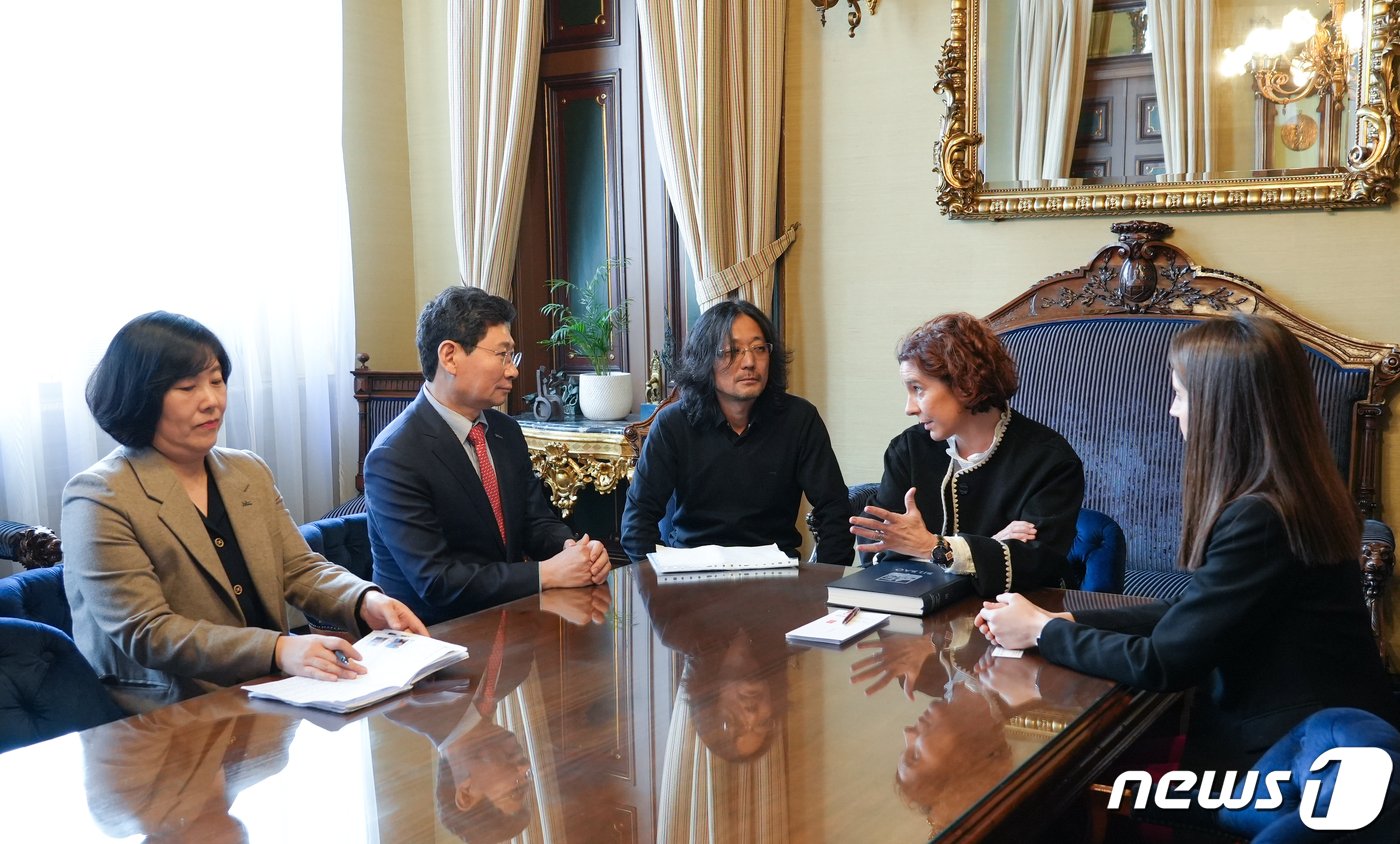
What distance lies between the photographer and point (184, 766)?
1474 millimetres

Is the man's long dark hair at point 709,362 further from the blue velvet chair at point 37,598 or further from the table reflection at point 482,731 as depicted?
the blue velvet chair at point 37,598

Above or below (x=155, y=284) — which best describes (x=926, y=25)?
above

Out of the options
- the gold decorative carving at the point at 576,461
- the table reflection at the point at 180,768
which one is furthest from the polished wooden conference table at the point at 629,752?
the gold decorative carving at the point at 576,461

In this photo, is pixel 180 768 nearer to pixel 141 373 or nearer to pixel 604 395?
pixel 141 373

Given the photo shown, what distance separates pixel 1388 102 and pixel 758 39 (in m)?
2.05

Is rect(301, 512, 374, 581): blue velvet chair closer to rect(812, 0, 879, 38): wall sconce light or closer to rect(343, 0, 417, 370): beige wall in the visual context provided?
rect(343, 0, 417, 370): beige wall

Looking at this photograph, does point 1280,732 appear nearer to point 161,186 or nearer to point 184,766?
point 184,766

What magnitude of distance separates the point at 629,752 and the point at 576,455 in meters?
2.98

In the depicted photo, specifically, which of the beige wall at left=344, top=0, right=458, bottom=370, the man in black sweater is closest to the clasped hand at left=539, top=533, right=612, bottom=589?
the man in black sweater

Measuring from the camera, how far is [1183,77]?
371 cm

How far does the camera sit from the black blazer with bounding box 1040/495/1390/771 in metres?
1.72

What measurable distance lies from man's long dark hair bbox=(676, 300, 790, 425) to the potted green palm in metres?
1.40

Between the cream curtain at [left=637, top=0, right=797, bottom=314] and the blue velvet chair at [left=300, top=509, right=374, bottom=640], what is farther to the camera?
the cream curtain at [left=637, top=0, right=797, bottom=314]

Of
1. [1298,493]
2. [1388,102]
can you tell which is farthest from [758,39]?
[1298,493]
